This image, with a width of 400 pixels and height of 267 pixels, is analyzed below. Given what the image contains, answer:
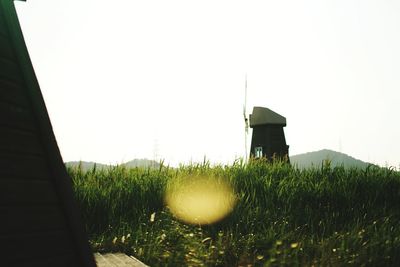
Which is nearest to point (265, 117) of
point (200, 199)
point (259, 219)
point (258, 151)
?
point (258, 151)

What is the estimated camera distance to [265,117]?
25141mm

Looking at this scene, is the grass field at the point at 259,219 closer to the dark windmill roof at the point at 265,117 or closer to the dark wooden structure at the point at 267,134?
the dark wooden structure at the point at 267,134

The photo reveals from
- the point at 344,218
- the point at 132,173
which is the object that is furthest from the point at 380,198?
the point at 132,173

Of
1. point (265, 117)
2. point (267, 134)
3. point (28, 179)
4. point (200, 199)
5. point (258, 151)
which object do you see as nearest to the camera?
point (28, 179)

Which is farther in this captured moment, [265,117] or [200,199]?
[265,117]

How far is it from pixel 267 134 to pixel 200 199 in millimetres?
16902

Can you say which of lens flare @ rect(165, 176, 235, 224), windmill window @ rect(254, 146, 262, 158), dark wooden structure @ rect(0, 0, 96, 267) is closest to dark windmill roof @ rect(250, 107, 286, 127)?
windmill window @ rect(254, 146, 262, 158)

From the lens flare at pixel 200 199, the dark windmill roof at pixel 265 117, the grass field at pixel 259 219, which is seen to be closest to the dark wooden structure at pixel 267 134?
the dark windmill roof at pixel 265 117

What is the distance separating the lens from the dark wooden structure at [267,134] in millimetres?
23816

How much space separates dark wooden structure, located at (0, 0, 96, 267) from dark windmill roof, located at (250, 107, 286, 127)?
22856 millimetres

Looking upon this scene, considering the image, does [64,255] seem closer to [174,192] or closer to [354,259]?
[354,259]

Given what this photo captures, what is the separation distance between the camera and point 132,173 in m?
10.7

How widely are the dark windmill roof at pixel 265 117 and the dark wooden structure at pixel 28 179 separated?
22.9 metres

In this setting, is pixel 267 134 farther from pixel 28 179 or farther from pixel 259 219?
pixel 28 179
